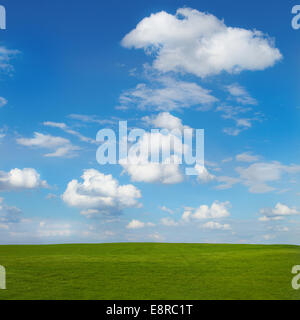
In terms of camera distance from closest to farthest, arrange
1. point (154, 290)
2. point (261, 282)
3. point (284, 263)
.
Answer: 1. point (154, 290)
2. point (261, 282)
3. point (284, 263)

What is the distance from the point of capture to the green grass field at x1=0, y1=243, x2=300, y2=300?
941 inches

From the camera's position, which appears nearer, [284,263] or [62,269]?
[62,269]

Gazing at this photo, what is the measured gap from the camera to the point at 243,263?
32.8 meters

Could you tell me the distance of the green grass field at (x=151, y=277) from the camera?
2389cm

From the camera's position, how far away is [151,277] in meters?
27.4
